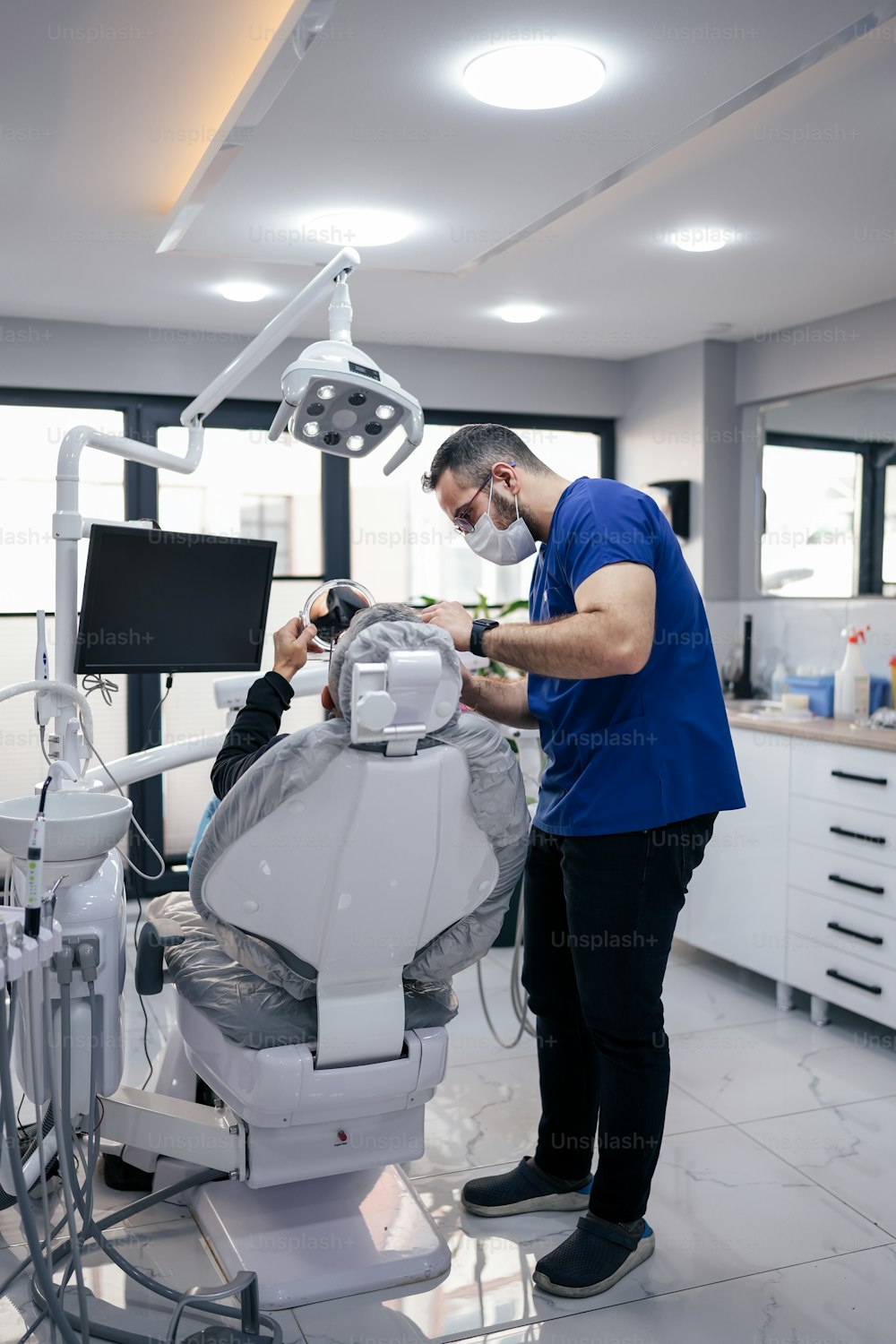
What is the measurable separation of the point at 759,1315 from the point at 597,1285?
270 millimetres

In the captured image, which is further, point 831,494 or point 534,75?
point 831,494

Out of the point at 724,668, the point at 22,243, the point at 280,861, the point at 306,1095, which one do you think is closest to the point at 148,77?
the point at 22,243

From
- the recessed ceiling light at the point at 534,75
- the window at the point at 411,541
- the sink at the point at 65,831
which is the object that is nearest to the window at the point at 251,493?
the window at the point at 411,541


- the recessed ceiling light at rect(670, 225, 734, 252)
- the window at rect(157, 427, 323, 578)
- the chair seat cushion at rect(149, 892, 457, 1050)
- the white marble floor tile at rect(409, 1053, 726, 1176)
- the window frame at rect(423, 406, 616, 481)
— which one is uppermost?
the recessed ceiling light at rect(670, 225, 734, 252)

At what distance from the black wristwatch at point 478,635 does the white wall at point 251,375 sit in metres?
2.60

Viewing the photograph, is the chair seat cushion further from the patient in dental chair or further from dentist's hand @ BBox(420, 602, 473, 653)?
dentist's hand @ BBox(420, 602, 473, 653)

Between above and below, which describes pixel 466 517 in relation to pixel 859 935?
above

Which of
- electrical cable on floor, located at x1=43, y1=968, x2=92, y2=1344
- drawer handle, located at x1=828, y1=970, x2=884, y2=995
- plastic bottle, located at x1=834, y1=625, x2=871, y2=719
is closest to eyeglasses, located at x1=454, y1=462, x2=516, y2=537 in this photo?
electrical cable on floor, located at x1=43, y1=968, x2=92, y2=1344

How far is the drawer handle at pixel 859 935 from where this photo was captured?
296 cm

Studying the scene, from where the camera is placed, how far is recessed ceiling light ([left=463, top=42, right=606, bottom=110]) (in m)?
1.89

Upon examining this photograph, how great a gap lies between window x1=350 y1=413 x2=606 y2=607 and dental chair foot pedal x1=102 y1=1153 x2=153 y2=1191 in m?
2.58

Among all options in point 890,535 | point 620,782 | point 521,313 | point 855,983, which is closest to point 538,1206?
point 620,782

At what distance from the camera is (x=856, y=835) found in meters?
3.04

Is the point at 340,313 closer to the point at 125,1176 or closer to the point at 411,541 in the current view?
the point at 125,1176
